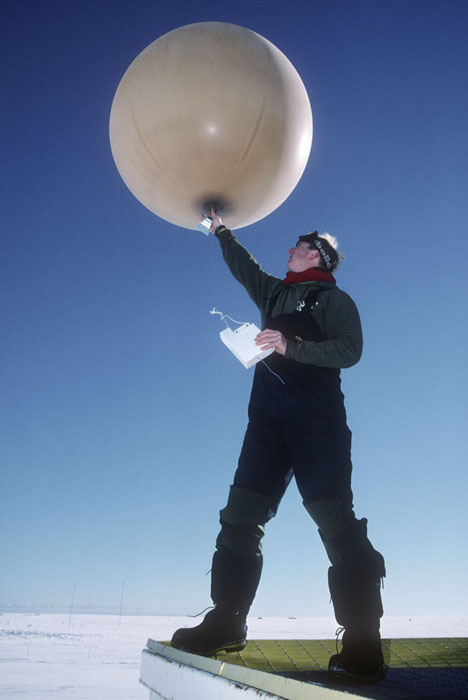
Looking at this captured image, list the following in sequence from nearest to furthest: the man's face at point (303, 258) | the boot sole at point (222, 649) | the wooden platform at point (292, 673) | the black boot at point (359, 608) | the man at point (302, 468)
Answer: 1. the wooden platform at point (292, 673)
2. the black boot at point (359, 608)
3. the man at point (302, 468)
4. the boot sole at point (222, 649)
5. the man's face at point (303, 258)

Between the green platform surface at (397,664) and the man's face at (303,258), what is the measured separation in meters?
1.61

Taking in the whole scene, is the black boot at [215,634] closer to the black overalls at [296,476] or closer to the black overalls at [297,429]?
the black overalls at [296,476]

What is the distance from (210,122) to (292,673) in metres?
2.12

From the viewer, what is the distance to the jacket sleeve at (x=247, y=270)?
238cm

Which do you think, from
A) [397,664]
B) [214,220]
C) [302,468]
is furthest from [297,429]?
[214,220]

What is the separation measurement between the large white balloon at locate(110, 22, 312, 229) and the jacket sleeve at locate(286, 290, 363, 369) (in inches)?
32.4

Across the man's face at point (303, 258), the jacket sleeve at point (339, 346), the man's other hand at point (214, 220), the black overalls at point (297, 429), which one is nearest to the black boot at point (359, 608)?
the black overalls at point (297, 429)

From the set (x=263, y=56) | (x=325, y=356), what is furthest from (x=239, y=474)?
(x=263, y=56)

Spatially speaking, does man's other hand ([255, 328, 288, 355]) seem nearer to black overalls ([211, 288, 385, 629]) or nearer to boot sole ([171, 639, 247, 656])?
black overalls ([211, 288, 385, 629])

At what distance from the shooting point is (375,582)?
1.66m

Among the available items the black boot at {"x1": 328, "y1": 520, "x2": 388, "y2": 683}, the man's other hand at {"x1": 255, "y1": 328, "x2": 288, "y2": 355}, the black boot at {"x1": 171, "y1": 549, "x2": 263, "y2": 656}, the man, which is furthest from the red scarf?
the black boot at {"x1": 171, "y1": 549, "x2": 263, "y2": 656}

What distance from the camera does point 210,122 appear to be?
2.22 m

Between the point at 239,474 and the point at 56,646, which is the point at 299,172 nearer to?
the point at 239,474

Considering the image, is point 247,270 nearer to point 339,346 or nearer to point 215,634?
point 339,346
